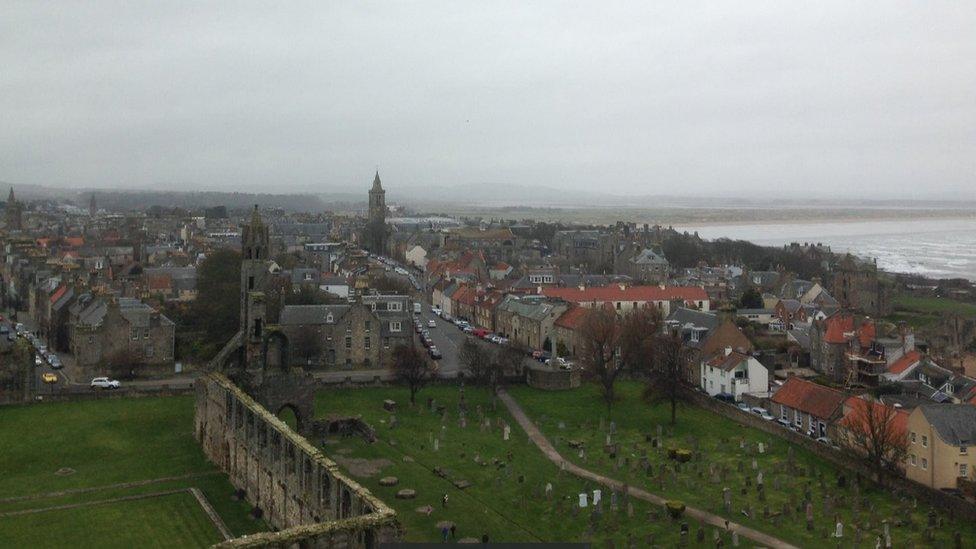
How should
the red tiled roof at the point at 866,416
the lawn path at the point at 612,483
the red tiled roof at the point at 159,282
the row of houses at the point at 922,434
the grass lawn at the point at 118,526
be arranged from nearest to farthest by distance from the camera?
the grass lawn at the point at 118,526, the lawn path at the point at 612,483, the row of houses at the point at 922,434, the red tiled roof at the point at 866,416, the red tiled roof at the point at 159,282

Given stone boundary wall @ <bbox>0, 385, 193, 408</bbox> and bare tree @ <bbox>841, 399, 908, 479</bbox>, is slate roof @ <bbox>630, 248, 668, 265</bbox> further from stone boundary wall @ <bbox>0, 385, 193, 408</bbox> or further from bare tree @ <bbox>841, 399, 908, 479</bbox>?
stone boundary wall @ <bbox>0, 385, 193, 408</bbox>

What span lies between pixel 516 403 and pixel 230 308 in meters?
22.9

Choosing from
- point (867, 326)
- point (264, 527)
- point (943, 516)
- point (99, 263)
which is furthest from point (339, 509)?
point (99, 263)

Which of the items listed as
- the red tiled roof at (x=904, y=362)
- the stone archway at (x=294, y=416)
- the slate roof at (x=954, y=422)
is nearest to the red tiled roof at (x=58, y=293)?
the stone archway at (x=294, y=416)

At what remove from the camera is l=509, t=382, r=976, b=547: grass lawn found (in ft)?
105

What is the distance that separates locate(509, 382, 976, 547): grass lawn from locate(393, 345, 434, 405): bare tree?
617 centimetres

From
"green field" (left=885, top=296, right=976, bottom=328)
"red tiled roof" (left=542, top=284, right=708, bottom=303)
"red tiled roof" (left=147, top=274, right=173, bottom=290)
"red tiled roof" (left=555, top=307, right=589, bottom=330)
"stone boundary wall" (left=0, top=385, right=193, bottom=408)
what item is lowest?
"stone boundary wall" (left=0, top=385, right=193, bottom=408)

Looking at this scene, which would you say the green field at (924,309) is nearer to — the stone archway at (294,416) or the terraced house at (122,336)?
the stone archway at (294,416)

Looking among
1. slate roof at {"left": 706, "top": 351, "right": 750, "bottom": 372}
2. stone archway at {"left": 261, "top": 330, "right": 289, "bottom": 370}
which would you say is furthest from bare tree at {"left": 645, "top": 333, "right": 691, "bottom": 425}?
stone archway at {"left": 261, "top": 330, "right": 289, "bottom": 370}

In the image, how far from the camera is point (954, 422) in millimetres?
36562

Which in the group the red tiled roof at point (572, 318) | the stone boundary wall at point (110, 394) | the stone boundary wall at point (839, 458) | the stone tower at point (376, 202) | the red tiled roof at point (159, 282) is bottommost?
the stone boundary wall at point (839, 458)

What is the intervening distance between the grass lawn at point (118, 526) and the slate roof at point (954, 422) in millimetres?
29681

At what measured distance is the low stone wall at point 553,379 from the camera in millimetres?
55375

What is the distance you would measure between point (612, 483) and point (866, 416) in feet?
40.9
